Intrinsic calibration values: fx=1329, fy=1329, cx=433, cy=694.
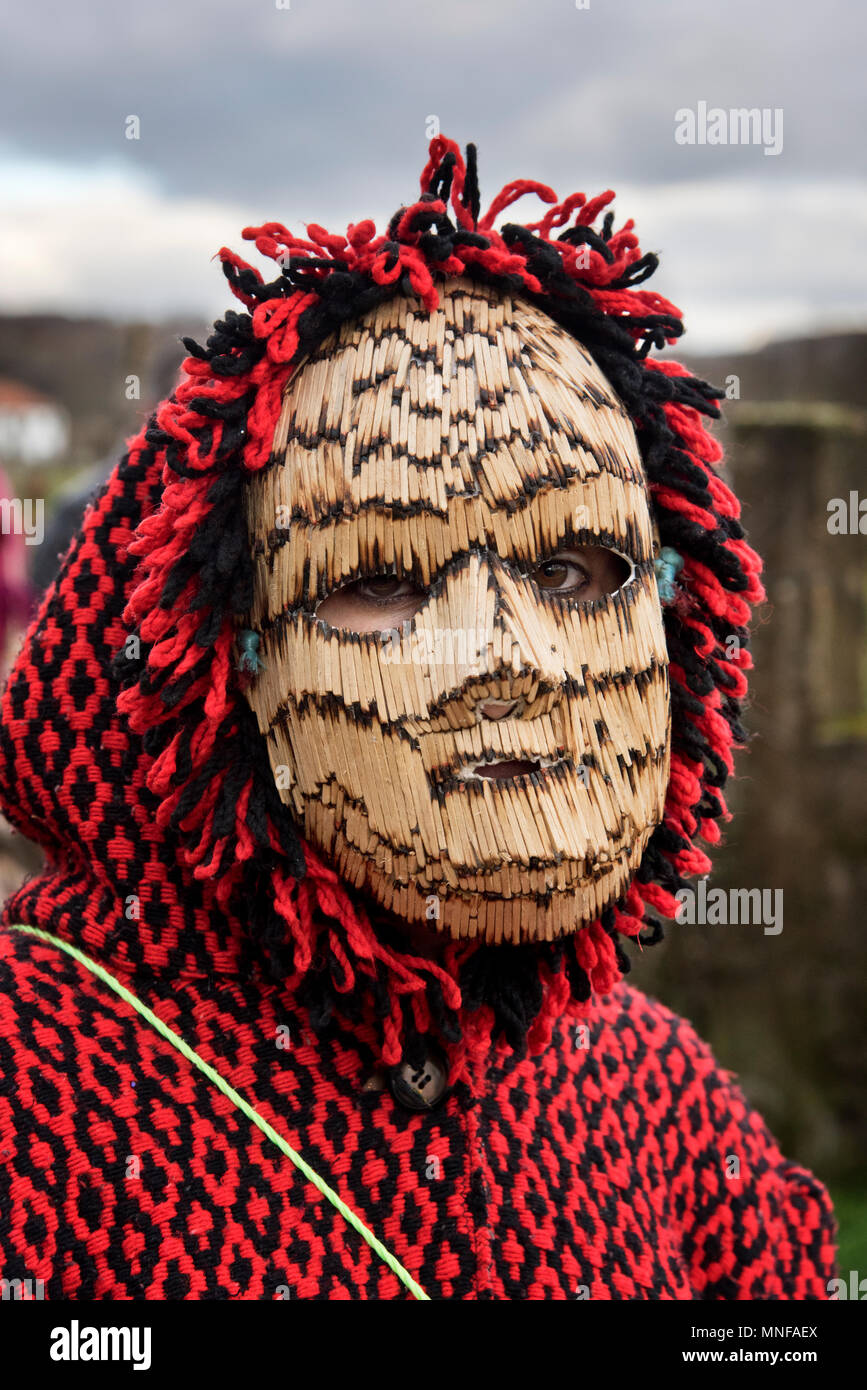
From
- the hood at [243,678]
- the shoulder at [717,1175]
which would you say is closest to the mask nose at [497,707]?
the hood at [243,678]

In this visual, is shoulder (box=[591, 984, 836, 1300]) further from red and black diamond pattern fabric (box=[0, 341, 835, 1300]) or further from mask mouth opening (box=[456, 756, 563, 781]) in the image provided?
mask mouth opening (box=[456, 756, 563, 781])

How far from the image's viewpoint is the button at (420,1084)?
1.55m

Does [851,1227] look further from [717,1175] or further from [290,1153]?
[290,1153]

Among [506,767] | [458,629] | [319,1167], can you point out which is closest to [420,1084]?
[319,1167]

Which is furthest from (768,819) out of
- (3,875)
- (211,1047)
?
(211,1047)

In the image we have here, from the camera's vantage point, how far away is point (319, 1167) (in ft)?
4.86

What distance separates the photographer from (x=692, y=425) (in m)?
1.58

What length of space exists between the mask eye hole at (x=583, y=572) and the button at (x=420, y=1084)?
22.7 inches

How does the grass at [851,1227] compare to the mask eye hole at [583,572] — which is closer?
the mask eye hole at [583,572]

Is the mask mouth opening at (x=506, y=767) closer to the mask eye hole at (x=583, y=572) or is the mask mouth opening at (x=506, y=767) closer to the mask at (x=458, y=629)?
the mask at (x=458, y=629)

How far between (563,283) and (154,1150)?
106 cm

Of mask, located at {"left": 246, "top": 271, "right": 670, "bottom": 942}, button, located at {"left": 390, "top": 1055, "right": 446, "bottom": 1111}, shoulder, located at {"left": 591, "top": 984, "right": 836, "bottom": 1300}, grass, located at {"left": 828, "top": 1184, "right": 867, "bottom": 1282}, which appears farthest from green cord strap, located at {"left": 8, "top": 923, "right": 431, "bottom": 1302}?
grass, located at {"left": 828, "top": 1184, "right": 867, "bottom": 1282}

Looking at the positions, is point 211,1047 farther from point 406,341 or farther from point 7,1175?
point 406,341

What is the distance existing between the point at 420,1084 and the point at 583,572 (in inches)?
24.7
